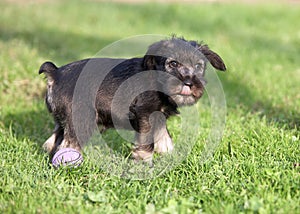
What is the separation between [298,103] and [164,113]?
2921 mm

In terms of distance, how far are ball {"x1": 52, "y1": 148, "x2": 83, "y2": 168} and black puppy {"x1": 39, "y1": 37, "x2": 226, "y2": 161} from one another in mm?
197

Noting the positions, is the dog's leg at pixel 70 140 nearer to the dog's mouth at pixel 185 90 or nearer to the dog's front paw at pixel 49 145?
the dog's front paw at pixel 49 145

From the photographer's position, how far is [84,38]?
1091 cm

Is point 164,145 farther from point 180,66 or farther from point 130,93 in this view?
point 180,66

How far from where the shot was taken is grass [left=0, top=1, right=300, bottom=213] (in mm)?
3846

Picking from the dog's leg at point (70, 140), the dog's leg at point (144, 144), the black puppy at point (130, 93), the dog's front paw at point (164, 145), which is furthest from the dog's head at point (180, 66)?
the dog's leg at point (70, 140)

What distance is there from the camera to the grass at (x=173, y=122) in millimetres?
3846

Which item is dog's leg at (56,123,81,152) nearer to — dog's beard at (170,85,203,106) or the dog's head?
the dog's head

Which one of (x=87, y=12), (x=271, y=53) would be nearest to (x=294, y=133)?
(x=271, y=53)

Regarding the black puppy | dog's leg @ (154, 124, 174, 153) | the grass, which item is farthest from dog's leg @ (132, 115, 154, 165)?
the grass

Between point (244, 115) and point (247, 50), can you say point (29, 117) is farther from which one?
point (247, 50)

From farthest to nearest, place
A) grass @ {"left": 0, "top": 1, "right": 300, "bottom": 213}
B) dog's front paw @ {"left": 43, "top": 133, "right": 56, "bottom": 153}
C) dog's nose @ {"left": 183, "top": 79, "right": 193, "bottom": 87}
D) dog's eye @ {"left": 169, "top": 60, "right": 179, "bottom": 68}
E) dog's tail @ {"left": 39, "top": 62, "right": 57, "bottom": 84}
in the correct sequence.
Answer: dog's front paw @ {"left": 43, "top": 133, "right": 56, "bottom": 153} → dog's tail @ {"left": 39, "top": 62, "right": 57, "bottom": 84} → dog's eye @ {"left": 169, "top": 60, "right": 179, "bottom": 68} → dog's nose @ {"left": 183, "top": 79, "right": 193, "bottom": 87} → grass @ {"left": 0, "top": 1, "right": 300, "bottom": 213}

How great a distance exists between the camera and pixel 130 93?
4.87 metres

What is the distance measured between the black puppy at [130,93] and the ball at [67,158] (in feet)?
0.65
